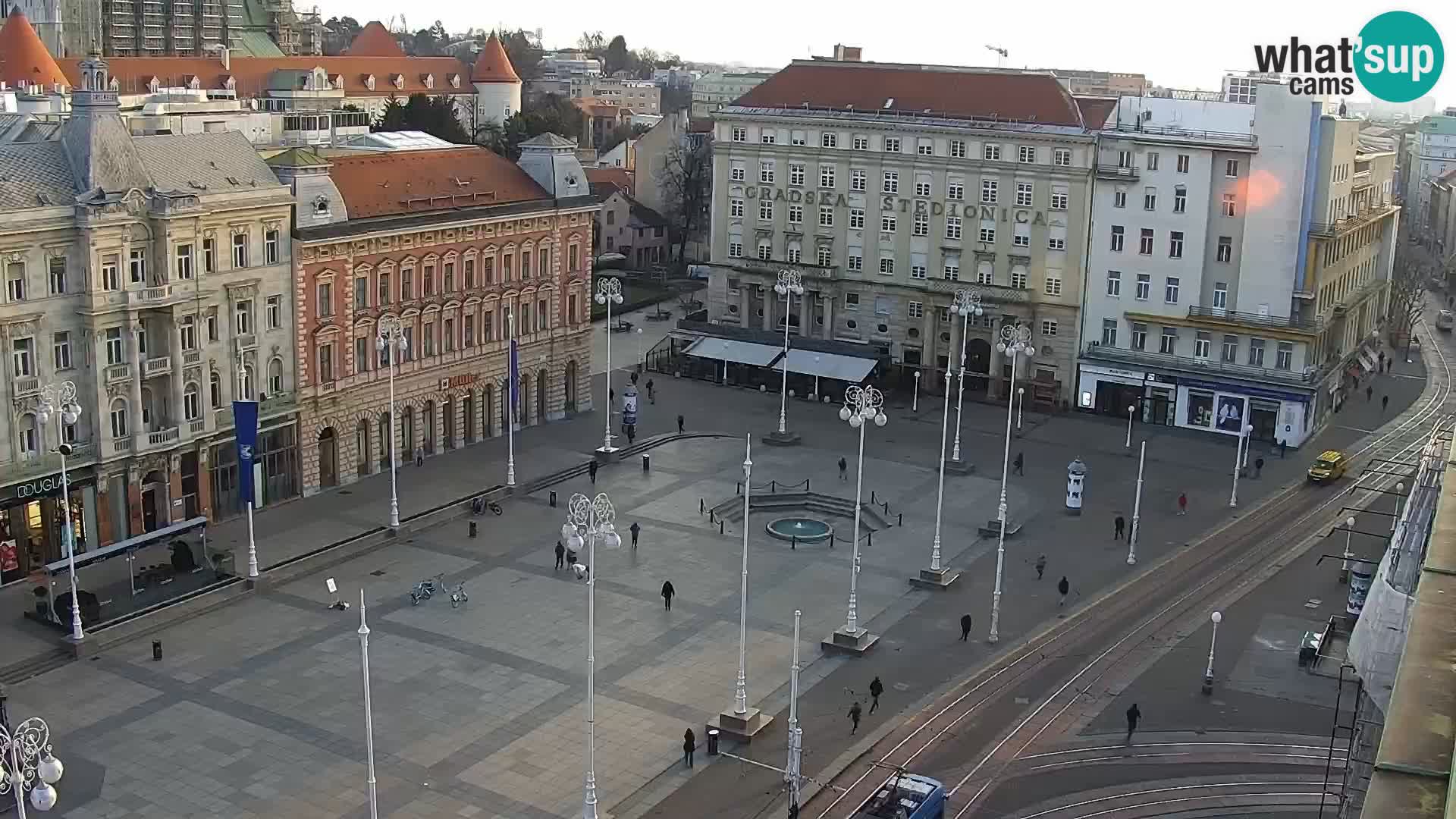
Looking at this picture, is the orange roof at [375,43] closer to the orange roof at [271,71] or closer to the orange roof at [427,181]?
the orange roof at [271,71]

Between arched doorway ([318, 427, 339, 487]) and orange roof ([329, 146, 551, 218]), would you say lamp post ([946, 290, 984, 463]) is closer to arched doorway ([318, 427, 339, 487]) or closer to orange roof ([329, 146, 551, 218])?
orange roof ([329, 146, 551, 218])

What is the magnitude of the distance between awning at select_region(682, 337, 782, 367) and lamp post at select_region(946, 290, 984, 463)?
12.4 m

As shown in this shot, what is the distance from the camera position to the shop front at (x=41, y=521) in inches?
2250

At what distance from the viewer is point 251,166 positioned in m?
67.1

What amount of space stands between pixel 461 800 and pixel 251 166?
36368mm

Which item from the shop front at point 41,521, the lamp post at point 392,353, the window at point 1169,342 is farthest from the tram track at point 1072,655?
the shop front at point 41,521

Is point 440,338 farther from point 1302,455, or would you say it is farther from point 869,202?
point 1302,455

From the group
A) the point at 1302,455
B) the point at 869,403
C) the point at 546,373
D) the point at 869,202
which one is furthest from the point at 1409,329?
the point at 869,403

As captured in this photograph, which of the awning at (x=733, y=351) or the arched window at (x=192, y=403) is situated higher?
the arched window at (x=192, y=403)

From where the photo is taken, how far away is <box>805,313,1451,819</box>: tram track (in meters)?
44.3

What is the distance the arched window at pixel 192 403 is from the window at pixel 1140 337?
54.9 meters

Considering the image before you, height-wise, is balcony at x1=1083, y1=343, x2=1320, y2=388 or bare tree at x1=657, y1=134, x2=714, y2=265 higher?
bare tree at x1=657, y1=134, x2=714, y2=265

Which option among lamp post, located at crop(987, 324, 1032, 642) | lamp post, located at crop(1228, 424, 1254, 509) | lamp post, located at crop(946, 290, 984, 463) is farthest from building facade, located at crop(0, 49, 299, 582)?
lamp post, located at crop(1228, 424, 1254, 509)

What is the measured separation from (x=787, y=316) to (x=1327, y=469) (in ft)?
102
